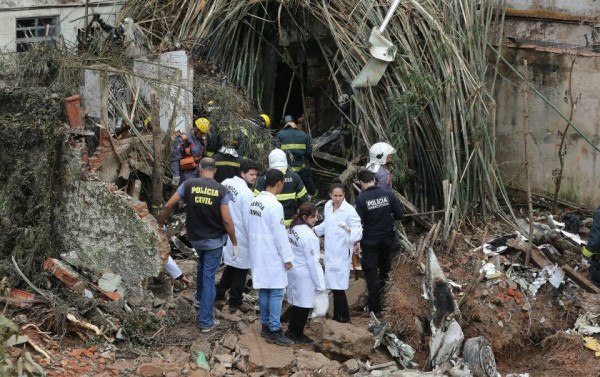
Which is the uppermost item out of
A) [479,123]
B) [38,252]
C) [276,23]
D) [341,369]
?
[276,23]

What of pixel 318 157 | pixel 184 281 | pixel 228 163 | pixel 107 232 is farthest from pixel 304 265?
pixel 318 157

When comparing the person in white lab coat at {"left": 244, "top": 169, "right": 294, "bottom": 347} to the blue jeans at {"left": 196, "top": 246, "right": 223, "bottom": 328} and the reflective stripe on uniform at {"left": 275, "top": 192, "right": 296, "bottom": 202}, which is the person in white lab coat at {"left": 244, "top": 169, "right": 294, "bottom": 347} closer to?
the blue jeans at {"left": 196, "top": 246, "right": 223, "bottom": 328}

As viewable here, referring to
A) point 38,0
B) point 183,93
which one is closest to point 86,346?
point 183,93

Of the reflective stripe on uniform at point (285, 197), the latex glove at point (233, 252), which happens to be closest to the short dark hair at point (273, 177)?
the latex glove at point (233, 252)

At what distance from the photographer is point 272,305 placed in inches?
361

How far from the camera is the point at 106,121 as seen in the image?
1169 centimetres

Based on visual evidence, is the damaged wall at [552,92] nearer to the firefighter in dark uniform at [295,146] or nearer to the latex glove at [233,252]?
the firefighter in dark uniform at [295,146]

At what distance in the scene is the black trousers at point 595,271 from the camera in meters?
10.5

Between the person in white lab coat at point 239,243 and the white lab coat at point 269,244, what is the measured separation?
1.62 feet

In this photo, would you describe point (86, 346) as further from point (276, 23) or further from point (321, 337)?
point (276, 23)

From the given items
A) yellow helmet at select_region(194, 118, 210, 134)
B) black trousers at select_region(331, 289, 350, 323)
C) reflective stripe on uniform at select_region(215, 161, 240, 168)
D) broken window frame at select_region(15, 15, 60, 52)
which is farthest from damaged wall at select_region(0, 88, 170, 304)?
broken window frame at select_region(15, 15, 60, 52)

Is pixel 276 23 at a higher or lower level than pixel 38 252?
higher

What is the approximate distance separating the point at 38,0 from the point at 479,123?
26.1 ft

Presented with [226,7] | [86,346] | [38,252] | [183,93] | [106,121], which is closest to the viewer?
[86,346]
